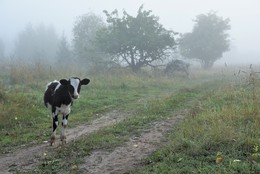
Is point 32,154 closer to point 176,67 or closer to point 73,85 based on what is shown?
point 73,85

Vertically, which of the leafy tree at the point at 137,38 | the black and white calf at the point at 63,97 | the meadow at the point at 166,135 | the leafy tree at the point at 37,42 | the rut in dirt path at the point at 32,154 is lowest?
the rut in dirt path at the point at 32,154

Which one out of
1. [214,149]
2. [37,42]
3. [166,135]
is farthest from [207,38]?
[37,42]

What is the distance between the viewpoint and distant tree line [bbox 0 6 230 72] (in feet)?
109

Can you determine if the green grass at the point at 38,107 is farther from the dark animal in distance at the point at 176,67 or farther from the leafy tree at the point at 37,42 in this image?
the leafy tree at the point at 37,42

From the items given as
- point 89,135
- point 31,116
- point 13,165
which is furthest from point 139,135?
point 31,116

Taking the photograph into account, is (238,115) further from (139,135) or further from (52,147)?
(52,147)

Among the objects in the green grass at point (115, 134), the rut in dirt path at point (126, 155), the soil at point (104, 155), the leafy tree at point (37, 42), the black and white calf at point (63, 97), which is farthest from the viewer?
the leafy tree at point (37, 42)

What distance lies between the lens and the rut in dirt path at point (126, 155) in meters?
6.85

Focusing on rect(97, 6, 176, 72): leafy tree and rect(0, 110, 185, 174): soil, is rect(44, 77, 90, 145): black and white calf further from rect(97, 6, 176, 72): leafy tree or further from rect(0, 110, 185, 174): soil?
rect(97, 6, 176, 72): leafy tree

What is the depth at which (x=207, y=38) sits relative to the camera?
50656 mm

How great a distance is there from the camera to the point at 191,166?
21.1 ft

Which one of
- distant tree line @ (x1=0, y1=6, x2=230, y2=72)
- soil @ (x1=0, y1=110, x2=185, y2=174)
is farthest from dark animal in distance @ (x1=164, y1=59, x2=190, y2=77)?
soil @ (x1=0, y1=110, x2=185, y2=174)

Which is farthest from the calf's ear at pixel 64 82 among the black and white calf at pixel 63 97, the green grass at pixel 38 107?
the green grass at pixel 38 107

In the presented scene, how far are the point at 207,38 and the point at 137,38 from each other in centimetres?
2188
